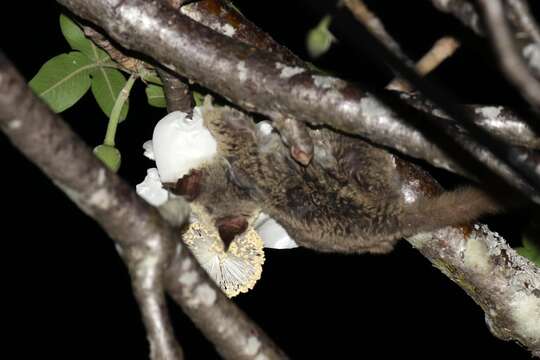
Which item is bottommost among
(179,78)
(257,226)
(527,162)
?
(257,226)

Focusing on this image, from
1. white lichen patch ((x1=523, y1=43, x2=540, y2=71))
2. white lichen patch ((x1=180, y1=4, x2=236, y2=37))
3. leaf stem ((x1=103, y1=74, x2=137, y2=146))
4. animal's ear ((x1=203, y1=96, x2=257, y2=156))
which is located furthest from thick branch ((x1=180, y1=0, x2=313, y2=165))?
white lichen patch ((x1=523, y1=43, x2=540, y2=71))

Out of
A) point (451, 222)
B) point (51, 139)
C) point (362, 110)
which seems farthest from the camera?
point (451, 222)

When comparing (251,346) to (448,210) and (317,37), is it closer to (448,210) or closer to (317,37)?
(317,37)

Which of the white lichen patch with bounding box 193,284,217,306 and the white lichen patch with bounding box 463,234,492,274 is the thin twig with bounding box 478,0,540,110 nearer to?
the white lichen patch with bounding box 193,284,217,306

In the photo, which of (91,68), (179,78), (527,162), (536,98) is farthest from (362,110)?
(91,68)

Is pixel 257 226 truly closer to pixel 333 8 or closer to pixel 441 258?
pixel 441 258

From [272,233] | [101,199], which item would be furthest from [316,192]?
[101,199]
